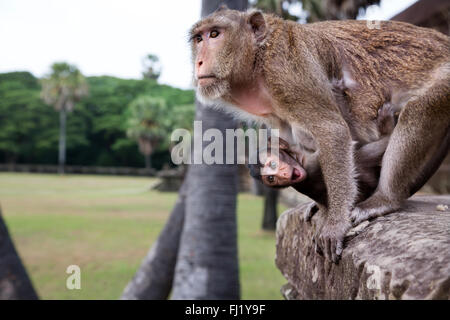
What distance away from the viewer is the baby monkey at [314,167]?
8.67ft

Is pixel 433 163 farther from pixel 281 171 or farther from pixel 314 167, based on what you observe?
Result: pixel 281 171

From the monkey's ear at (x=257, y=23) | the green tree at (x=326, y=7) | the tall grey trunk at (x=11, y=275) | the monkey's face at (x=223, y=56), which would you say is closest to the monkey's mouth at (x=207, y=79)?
the monkey's face at (x=223, y=56)

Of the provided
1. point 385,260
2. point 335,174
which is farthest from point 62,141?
point 385,260

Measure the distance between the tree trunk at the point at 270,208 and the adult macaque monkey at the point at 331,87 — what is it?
1110cm

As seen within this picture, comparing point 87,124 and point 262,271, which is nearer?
point 262,271

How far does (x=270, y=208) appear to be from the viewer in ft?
47.7

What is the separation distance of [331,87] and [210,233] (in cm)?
372

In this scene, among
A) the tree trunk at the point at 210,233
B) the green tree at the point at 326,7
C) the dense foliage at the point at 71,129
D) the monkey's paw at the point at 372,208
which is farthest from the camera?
the dense foliage at the point at 71,129

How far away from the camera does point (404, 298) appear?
1.74 meters

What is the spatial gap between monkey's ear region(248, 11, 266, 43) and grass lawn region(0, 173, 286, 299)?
262 inches

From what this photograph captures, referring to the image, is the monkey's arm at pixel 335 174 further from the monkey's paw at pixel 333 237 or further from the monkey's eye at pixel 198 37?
the monkey's eye at pixel 198 37

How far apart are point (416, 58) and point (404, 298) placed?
166cm
